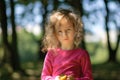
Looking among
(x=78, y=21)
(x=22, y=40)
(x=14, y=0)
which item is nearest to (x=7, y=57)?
(x=14, y=0)

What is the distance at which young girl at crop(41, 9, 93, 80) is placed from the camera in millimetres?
3094

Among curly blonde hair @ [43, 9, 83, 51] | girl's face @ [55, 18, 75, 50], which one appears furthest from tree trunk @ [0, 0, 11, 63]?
girl's face @ [55, 18, 75, 50]

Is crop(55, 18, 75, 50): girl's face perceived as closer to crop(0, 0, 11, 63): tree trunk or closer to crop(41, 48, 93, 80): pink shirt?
crop(41, 48, 93, 80): pink shirt

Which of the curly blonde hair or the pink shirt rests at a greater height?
the curly blonde hair

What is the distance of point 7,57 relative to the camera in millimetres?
14625

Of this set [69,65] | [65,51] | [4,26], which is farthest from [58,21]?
[4,26]

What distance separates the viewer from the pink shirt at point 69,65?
3082mm

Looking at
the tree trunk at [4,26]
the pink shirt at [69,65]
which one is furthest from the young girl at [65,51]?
the tree trunk at [4,26]

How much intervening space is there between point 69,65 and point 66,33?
10.7 inches

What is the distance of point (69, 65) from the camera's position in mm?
3105

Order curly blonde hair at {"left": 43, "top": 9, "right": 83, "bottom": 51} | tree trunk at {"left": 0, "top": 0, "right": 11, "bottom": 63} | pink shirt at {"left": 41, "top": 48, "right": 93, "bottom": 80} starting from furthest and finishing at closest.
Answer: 1. tree trunk at {"left": 0, "top": 0, "right": 11, "bottom": 63}
2. curly blonde hair at {"left": 43, "top": 9, "right": 83, "bottom": 51}
3. pink shirt at {"left": 41, "top": 48, "right": 93, "bottom": 80}

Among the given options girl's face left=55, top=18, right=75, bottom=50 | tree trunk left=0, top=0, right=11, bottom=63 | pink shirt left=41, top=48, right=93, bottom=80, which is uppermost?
girl's face left=55, top=18, right=75, bottom=50

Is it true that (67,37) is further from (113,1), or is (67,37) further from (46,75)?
(113,1)

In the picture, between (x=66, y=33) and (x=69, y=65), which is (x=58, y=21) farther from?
(x=69, y=65)
